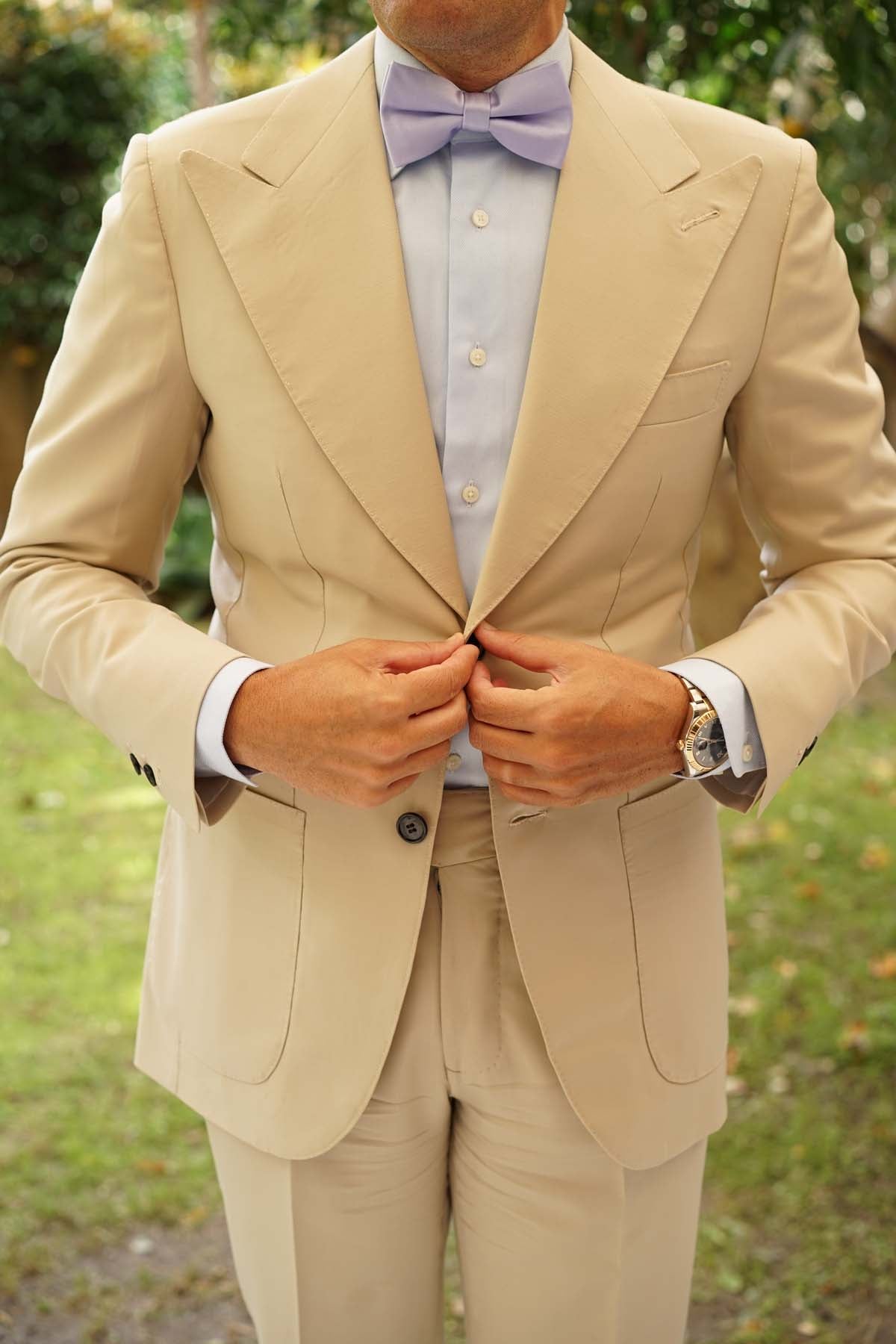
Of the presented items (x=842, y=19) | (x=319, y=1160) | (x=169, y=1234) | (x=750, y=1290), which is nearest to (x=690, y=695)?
(x=319, y=1160)

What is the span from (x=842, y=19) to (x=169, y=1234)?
10.7 feet

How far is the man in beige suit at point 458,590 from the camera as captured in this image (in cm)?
161

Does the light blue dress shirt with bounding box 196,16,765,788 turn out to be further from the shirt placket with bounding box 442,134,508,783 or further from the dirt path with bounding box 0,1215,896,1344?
the dirt path with bounding box 0,1215,896,1344

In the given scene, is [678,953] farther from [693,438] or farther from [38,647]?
[38,647]

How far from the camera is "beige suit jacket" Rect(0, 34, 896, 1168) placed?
5.32 feet

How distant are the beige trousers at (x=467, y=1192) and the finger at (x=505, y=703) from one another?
0.21m

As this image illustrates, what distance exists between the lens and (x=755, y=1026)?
4.39m

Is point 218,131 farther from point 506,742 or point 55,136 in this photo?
point 55,136

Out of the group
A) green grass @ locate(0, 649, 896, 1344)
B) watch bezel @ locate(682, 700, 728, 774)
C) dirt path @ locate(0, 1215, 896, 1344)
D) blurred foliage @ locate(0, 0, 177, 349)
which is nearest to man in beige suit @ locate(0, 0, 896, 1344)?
watch bezel @ locate(682, 700, 728, 774)

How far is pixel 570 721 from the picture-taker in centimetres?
152

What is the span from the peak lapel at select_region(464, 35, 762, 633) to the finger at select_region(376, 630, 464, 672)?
0.21 feet

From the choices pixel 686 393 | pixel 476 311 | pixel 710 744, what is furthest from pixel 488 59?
pixel 710 744

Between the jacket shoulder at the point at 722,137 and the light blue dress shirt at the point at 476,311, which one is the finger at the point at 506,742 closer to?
the light blue dress shirt at the point at 476,311

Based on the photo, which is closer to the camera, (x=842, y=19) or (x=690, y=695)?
(x=690, y=695)
